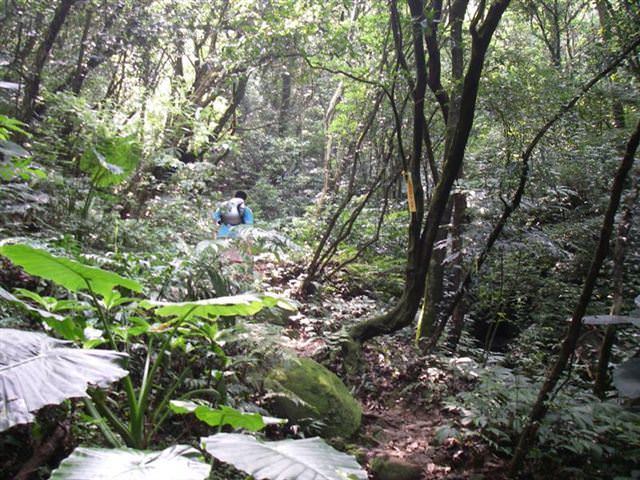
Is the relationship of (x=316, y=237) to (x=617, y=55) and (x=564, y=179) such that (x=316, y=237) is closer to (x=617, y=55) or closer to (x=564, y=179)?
(x=564, y=179)

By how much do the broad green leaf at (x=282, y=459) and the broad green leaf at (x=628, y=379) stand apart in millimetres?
1630

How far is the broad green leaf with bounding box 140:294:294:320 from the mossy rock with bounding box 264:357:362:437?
5.42 ft

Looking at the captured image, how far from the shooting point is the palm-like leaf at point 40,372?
142cm

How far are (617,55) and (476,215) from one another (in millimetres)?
1882

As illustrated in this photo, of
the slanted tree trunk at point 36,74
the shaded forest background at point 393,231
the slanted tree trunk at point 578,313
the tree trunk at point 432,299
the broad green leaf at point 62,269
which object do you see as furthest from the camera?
the slanted tree trunk at point 36,74

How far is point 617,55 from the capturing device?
3863mm

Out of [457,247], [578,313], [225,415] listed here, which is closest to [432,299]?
[457,247]

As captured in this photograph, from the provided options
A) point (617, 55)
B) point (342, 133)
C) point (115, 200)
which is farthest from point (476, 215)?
point (115, 200)

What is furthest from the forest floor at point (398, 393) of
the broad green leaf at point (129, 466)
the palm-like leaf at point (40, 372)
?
the palm-like leaf at point (40, 372)

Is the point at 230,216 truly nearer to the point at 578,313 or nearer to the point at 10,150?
the point at 10,150

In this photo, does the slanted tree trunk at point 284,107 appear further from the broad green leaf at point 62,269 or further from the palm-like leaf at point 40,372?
the palm-like leaf at point 40,372

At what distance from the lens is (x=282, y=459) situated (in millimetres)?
1514

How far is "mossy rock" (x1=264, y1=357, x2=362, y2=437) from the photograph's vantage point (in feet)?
12.7

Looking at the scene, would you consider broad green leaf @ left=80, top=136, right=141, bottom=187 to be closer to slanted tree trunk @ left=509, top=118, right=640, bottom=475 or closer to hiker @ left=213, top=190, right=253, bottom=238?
hiker @ left=213, top=190, right=253, bottom=238
